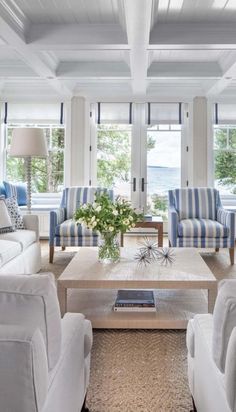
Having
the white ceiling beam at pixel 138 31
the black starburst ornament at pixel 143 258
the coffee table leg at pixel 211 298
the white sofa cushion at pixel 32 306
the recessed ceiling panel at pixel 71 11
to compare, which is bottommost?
the coffee table leg at pixel 211 298

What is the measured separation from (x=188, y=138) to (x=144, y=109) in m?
0.94

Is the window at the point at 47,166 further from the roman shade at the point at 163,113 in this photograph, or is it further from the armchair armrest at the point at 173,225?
the armchair armrest at the point at 173,225

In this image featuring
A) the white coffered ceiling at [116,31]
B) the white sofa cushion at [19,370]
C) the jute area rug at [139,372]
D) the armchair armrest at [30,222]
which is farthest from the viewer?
the armchair armrest at [30,222]

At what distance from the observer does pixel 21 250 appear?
373 cm

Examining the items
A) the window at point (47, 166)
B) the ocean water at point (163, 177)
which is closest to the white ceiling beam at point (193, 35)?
→ the ocean water at point (163, 177)

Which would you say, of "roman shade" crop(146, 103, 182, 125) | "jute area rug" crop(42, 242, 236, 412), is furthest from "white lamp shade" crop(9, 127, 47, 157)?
"jute area rug" crop(42, 242, 236, 412)

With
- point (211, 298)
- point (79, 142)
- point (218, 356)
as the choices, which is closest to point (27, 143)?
point (79, 142)

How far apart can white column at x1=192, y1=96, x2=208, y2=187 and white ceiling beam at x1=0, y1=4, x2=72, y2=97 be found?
92.5 inches

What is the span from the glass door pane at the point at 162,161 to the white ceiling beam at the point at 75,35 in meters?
3.01

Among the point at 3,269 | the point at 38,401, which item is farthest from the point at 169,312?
the point at 38,401

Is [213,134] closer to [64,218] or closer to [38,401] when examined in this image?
[64,218]

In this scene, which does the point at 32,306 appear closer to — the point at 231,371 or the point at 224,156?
the point at 231,371

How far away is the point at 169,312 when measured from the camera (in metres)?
2.70

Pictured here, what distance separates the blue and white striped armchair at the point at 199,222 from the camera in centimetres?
454
